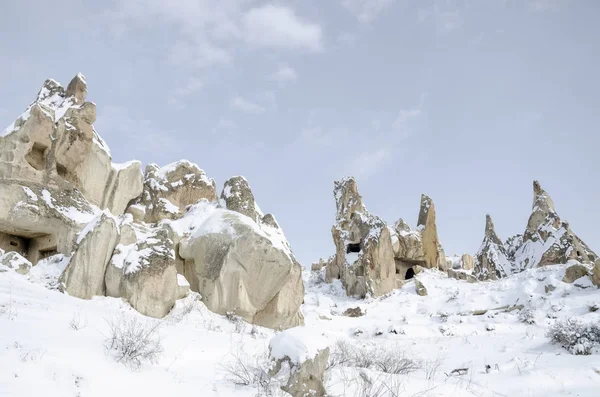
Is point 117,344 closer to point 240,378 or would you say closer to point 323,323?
point 240,378

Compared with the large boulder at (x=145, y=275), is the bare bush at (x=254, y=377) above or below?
below

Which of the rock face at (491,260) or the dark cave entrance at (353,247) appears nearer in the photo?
the dark cave entrance at (353,247)

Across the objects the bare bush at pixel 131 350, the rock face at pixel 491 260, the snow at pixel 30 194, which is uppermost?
the rock face at pixel 491 260

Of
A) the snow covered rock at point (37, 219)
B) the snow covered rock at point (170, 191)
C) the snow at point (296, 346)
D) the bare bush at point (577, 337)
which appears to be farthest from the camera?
the snow covered rock at point (170, 191)

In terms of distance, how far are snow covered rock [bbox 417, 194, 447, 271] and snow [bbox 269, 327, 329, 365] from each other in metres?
33.1

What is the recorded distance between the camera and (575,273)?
65.8 ft

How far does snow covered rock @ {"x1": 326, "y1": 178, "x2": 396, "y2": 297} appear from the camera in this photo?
29.6 metres

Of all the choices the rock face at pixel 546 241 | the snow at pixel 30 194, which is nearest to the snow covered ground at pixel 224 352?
the snow at pixel 30 194

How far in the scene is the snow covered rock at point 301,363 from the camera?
5.04 m

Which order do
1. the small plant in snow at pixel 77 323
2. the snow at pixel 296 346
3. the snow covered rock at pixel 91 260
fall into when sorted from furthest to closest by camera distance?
1. the snow covered rock at pixel 91 260
2. the small plant in snow at pixel 77 323
3. the snow at pixel 296 346

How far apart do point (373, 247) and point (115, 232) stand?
70.9ft

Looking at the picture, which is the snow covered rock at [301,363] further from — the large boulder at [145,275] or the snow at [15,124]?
the snow at [15,124]

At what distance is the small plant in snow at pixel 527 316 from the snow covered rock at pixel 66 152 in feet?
56.7

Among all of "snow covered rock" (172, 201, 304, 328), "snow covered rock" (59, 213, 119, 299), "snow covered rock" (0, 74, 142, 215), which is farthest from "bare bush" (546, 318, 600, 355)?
"snow covered rock" (0, 74, 142, 215)
